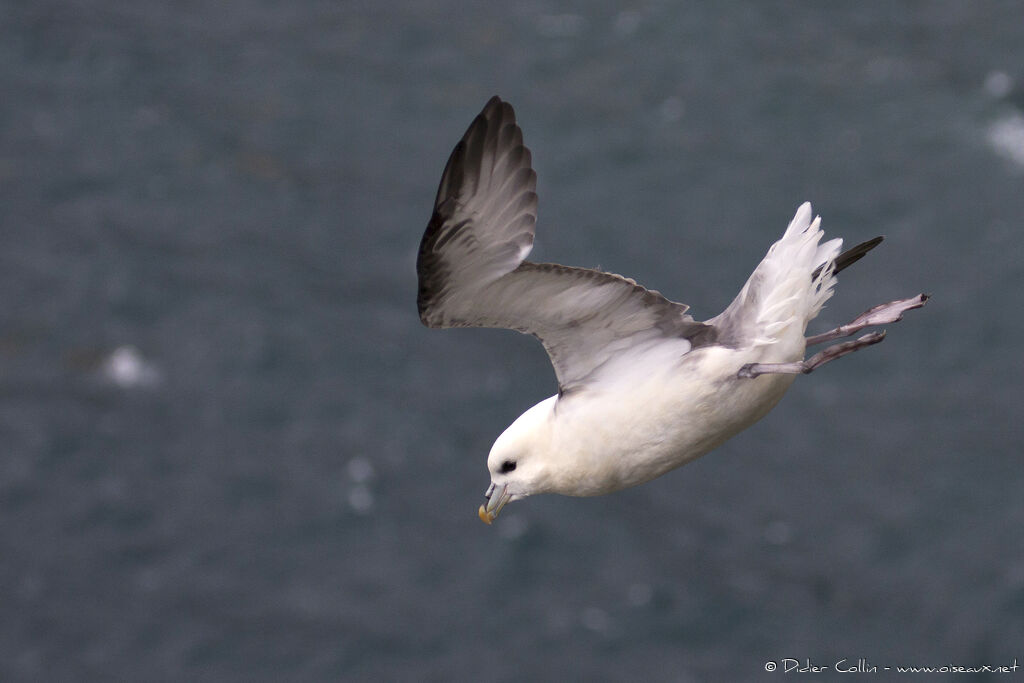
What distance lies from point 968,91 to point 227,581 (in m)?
20.7

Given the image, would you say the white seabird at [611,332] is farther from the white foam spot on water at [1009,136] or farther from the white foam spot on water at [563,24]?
the white foam spot on water at [563,24]

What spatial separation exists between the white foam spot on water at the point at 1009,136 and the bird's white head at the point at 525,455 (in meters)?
29.7

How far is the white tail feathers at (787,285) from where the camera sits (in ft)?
22.0

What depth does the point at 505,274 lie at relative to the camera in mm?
6289

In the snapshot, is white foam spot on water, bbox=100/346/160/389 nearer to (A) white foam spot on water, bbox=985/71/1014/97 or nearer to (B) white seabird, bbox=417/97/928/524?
(A) white foam spot on water, bbox=985/71/1014/97

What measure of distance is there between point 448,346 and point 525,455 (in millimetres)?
26368

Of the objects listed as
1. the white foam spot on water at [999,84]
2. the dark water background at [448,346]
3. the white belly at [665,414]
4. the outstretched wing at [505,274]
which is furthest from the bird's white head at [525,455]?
the white foam spot on water at [999,84]

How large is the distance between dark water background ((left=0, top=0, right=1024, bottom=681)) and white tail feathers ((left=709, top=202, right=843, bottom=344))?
22739 millimetres

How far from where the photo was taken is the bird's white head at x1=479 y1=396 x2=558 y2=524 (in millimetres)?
7105

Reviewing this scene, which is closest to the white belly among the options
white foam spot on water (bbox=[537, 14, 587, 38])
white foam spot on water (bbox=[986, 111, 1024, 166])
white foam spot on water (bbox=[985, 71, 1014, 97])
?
white foam spot on water (bbox=[986, 111, 1024, 166])

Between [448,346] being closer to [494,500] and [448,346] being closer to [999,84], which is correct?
[999,84]

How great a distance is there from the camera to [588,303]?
6629 mm

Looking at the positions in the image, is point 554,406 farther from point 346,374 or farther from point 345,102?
point 345,102

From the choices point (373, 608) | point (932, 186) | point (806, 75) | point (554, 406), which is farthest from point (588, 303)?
point (806, 75)
